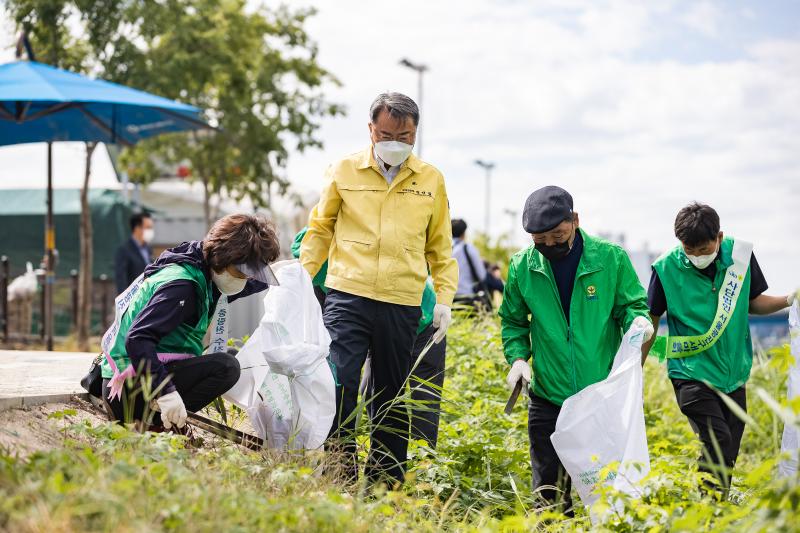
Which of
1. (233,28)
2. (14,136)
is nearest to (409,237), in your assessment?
(14,136)

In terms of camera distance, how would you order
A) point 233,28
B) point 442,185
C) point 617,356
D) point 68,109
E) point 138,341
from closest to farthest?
point 138,341 < point 617,356 < point 442,185 < point 68,109 < point 233,28

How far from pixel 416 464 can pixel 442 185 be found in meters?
1.32

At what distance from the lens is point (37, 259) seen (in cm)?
1758

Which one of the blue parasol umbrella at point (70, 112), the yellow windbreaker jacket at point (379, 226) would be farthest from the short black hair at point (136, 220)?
the yellow windbreaker jacket at point (379, 226)

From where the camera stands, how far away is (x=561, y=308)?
170 inches

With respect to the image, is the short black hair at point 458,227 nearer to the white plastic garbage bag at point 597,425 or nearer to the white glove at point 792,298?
the white glove at point 792,298

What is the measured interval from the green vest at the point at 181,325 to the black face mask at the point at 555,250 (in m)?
1.47

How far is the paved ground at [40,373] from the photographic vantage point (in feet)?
15.9

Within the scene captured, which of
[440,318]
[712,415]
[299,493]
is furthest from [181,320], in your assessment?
[712,415]

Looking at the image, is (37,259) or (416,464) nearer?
(416,464)

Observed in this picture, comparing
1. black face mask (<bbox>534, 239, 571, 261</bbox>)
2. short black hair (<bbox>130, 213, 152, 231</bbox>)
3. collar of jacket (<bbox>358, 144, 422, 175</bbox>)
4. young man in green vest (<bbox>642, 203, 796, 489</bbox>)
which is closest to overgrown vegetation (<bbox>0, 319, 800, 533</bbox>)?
young man in green vest (<bbox>642, 203, 796, 489</bbox>)

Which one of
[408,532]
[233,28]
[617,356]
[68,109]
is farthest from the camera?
[233,28]

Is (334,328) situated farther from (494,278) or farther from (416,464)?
(494,278)

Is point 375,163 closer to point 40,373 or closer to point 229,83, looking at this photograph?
point 40,373
